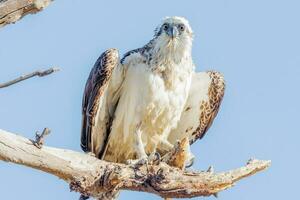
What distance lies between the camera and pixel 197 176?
8.99 metres

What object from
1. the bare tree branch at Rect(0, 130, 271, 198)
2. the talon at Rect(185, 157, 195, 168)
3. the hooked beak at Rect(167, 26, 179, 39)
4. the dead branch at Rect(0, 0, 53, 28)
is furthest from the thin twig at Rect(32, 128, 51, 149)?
the hooked beak at Rect(167, 26, 179, 39)

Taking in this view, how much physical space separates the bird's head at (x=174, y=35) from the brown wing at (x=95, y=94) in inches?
29.3

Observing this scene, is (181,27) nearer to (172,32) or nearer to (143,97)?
(172,32)

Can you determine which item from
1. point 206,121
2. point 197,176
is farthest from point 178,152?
point 206,121

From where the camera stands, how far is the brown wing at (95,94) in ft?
33.4

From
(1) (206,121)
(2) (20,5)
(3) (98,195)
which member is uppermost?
(2) (20,5)

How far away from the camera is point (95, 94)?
10.2 m

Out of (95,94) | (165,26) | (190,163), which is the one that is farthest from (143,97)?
(190,163)

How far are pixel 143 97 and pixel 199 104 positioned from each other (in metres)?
1.05

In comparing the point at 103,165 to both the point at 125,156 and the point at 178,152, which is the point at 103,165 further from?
the point at 125,156

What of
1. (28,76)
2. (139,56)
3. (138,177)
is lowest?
(138,177)

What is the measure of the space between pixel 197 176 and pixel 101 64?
2159 millimetres

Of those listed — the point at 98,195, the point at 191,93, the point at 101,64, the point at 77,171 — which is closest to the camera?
the point at 77,171

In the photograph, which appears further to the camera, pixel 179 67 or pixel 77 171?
pixel 179 67
